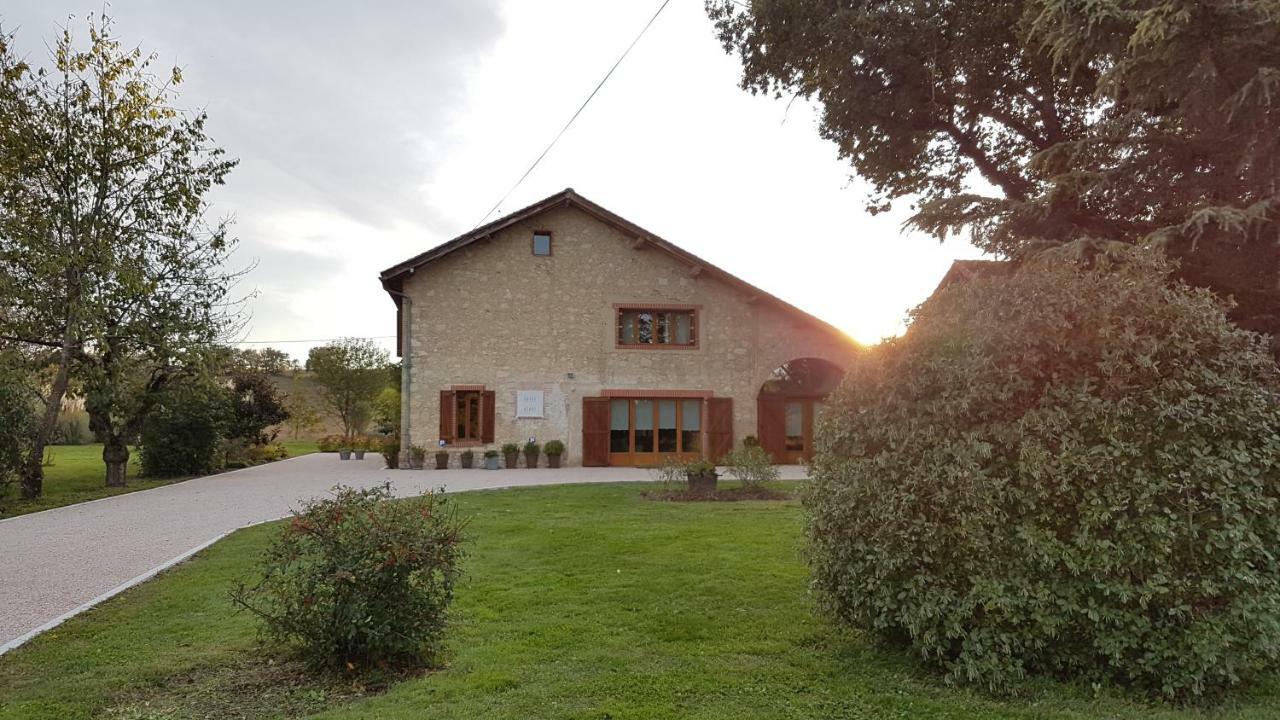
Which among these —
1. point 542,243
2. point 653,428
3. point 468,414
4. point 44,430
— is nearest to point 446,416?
point 468,414

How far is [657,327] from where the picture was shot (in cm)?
2205

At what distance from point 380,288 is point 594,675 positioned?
63.2ft

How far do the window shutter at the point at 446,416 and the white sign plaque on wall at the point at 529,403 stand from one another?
186cm

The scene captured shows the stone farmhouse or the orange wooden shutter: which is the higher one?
the stone farmhouse

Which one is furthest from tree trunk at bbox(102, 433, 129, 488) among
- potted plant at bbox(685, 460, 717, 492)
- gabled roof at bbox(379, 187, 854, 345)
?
potted plant at bbox(685, 460, 717, 492)

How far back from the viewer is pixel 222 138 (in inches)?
663

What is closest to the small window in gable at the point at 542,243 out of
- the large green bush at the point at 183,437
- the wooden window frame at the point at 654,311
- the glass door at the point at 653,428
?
the wooden window frame at the point at 654,311

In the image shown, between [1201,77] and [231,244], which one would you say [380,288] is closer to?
[231,244]

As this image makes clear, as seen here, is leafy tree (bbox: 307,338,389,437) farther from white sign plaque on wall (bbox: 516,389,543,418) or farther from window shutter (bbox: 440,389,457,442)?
white sign plaque on wall (bbox: 516,389,543,418)

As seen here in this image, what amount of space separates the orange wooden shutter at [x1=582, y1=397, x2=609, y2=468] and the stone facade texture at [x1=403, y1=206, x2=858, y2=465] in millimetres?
266

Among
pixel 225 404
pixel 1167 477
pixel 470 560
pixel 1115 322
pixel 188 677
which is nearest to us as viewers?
pixel 1167 477

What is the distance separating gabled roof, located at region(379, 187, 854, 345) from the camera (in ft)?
67.7

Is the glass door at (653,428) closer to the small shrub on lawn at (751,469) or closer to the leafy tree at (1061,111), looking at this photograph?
the small shrub on lawn at (751,469)

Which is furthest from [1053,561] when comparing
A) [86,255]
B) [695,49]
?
[86,255]
